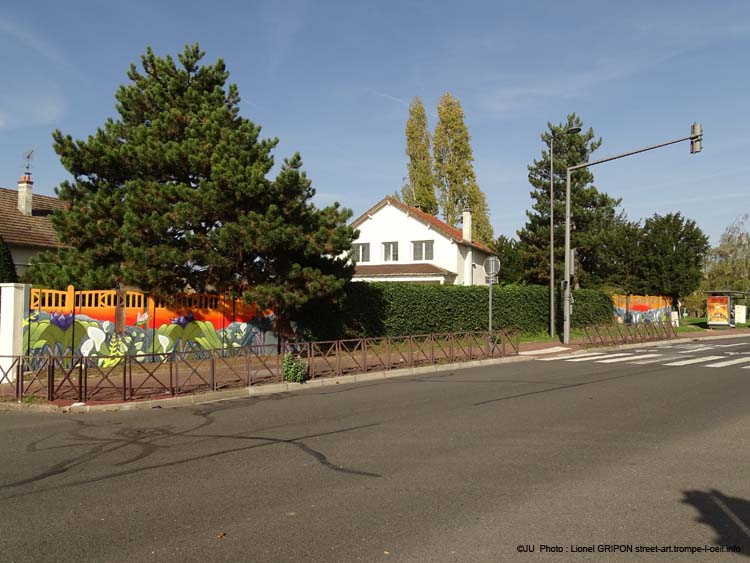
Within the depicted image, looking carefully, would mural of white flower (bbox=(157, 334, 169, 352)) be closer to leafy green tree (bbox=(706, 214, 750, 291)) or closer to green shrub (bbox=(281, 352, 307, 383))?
green shrub (bbox=(281, 352, 307, 383))

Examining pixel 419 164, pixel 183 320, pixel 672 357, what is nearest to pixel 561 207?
pixel 419 164

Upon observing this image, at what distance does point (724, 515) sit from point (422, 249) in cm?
3707

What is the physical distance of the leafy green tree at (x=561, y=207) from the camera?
43375 mm

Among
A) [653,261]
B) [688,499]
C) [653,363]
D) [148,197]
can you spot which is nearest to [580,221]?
[653,261]

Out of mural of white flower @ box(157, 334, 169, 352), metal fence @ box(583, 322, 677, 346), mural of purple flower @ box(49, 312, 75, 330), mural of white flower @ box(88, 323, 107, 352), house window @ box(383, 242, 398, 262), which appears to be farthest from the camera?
house window @ box(383, 242, 398, 262)

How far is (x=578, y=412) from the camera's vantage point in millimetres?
10391

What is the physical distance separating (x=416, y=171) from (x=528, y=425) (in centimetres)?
4646

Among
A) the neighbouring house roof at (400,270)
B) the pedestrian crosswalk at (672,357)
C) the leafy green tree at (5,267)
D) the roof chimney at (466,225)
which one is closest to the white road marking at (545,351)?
the pedestrian crosswalk at (672,357)

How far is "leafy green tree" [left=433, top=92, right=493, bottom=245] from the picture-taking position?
53.8 meters

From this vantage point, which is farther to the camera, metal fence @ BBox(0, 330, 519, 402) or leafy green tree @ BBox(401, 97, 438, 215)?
leafy green tree @ BBox(401, 97, 438, 215)

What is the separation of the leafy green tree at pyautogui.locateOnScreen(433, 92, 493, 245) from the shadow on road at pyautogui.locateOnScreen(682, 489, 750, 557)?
4832 cm

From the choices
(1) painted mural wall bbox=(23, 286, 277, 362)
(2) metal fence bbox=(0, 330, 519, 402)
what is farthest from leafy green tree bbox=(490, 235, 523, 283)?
(1) painted mural wall bbox=(23, 286, 277, 362)

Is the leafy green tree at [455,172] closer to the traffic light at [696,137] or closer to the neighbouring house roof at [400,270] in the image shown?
the neighbouring house roof at [400,270]

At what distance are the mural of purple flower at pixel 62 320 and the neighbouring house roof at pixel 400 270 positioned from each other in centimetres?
2437
